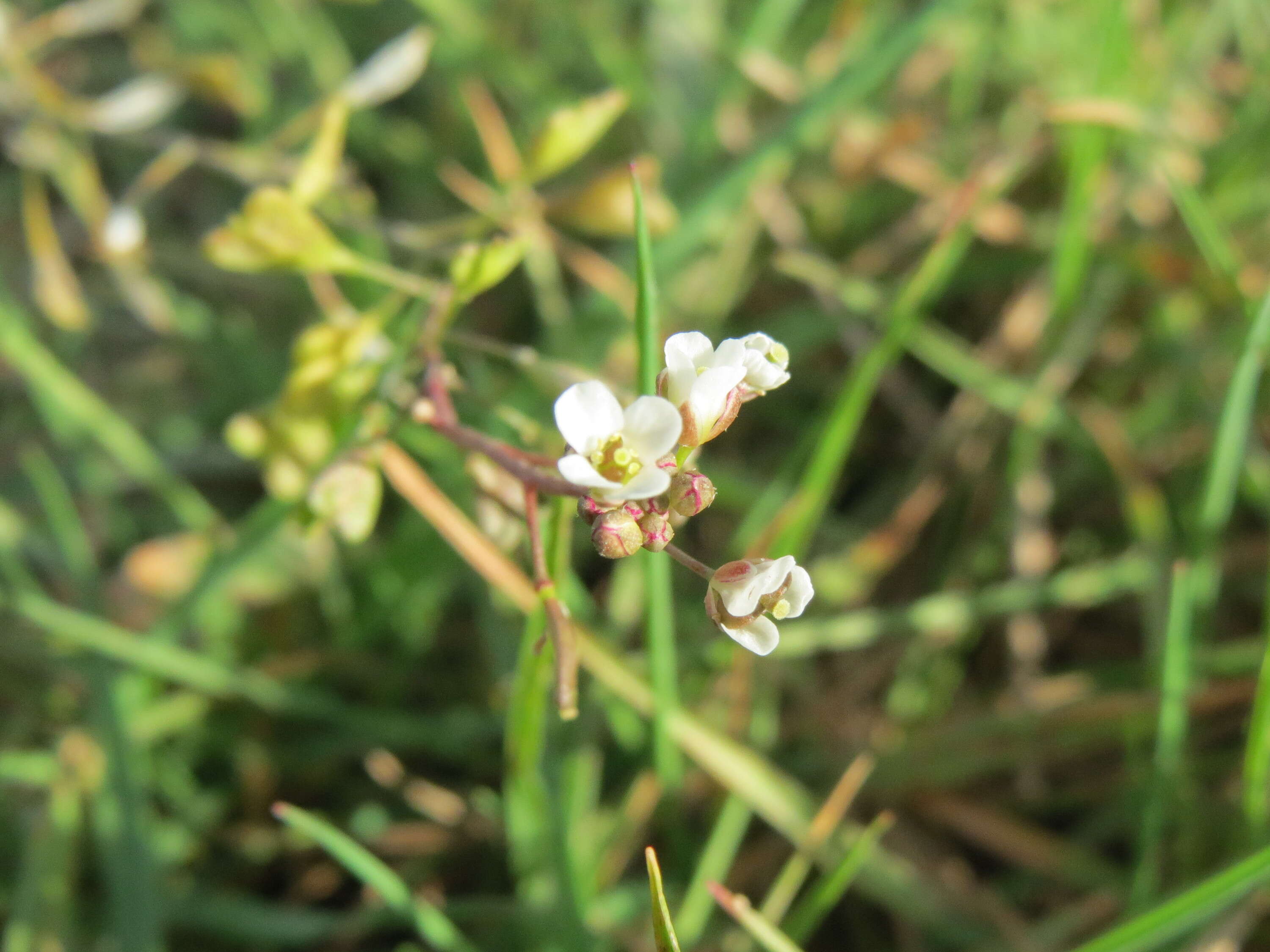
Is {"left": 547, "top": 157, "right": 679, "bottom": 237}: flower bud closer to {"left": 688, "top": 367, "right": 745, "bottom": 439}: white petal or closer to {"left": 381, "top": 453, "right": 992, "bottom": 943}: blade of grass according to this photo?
{"left": 381, "top": 453, "right": 992, "bottom": 943}: blade of grass

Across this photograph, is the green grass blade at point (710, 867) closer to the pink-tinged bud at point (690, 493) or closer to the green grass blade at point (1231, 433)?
the pink-tinged bud at point (690, 493)

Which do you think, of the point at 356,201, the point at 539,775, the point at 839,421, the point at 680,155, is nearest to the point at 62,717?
the point at 539,775

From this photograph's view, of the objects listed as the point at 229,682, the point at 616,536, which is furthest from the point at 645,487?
the point at 229,682

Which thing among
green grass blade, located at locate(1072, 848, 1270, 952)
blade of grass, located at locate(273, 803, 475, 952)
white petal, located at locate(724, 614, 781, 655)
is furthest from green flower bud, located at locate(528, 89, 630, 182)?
green grass blade, located at locate(1072, 848, 1270, 952)

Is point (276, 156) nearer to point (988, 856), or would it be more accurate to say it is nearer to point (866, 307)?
point (866, 307)

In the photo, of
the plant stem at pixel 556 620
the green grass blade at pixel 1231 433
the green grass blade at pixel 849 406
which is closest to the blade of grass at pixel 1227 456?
the green grass blade at pixel 1231 433

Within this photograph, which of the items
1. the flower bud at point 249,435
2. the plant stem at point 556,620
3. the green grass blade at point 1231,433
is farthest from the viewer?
the flower bud at point 249,435

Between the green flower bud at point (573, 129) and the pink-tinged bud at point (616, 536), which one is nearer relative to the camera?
the pink-tinged bud at point (616, 536)

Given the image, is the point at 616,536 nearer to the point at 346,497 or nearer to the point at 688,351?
the point at 688,351
